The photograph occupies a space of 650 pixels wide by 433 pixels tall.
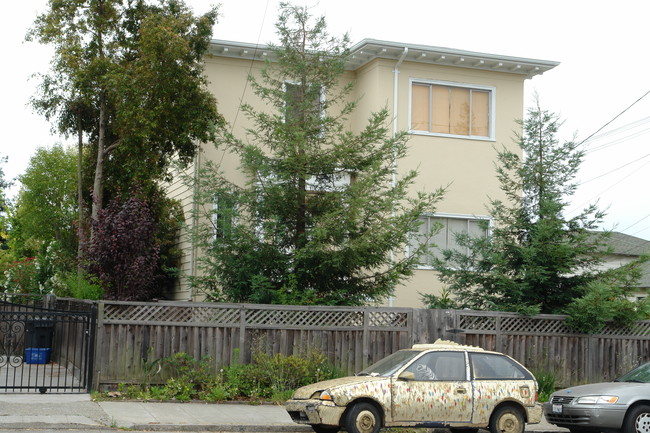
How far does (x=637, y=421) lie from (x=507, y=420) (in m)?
2.13

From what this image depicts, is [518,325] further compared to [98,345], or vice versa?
[518,325]

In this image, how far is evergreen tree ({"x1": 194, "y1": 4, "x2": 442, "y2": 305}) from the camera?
16219 millimetres

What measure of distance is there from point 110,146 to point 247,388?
9.02m

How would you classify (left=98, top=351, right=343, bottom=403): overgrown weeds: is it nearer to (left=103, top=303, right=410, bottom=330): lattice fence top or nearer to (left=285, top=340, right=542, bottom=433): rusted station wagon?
(left=103, top=303, right=410, bottom=330): lattice fence top

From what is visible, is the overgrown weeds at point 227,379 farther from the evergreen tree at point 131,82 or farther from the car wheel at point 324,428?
the evergreen tree at point 131,82

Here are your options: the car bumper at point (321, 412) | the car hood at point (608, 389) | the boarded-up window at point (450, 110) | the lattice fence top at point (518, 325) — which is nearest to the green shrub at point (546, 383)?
the lattice fence top at point (518, 325)

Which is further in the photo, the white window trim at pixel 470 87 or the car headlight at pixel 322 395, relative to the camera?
the white window trim at pixel 470 87

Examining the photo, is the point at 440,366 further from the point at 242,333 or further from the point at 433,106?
the point at 433,106

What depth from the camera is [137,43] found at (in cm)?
2064

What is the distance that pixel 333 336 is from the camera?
15570mm

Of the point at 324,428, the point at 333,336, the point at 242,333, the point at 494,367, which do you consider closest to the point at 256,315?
the point at 242,333

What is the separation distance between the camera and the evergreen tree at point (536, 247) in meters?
17.0

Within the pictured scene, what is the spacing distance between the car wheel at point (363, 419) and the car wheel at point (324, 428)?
1.11ft

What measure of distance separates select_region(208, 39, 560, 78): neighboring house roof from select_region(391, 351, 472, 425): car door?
11.4 meters
